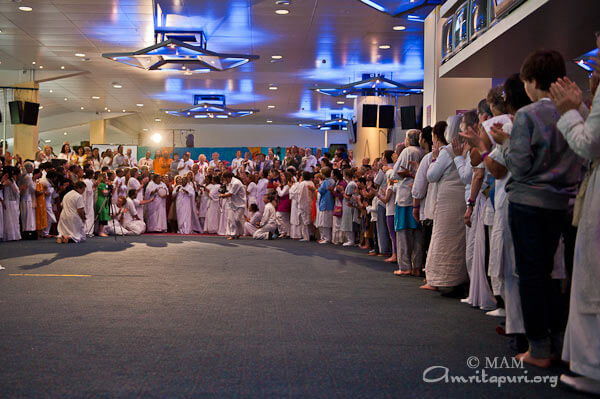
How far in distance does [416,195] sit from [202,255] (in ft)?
13.8

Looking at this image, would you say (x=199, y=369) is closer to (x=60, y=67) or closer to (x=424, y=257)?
(x=424, y=257)

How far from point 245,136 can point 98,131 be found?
7.93m

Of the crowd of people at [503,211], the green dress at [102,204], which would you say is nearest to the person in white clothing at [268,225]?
the crowd of people at [503,211]

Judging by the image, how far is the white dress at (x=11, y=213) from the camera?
12344mm

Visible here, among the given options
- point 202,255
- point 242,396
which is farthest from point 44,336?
point 202,255

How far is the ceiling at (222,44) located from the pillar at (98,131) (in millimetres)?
3673

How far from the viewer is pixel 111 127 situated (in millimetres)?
30500

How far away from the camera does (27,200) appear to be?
12.9 m

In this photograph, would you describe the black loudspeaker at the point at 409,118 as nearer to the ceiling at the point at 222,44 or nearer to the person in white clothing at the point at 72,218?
the ceiling at the point at 222,44

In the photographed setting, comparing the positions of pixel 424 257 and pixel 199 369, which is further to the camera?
pixel 424 257

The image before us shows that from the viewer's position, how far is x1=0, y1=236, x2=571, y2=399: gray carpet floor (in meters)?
2.94

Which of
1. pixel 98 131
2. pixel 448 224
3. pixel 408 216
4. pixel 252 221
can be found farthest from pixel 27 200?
pixel 98 131

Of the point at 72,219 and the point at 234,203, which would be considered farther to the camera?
the point at 234,203

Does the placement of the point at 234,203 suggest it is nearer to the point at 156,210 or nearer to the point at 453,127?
the point at 156,210
